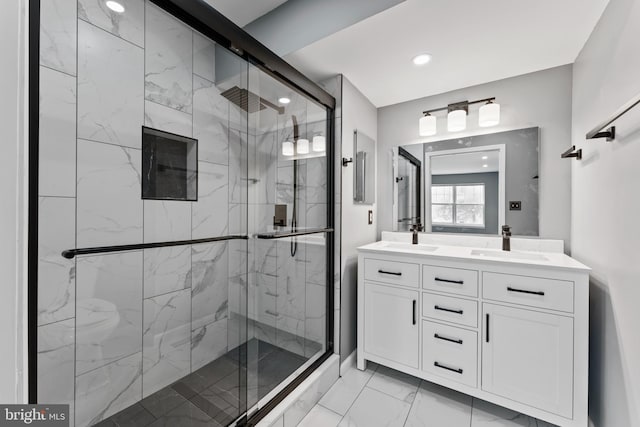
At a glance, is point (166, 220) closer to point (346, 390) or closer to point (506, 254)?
point (346, 390)

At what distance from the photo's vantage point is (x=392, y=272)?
6.20 feet

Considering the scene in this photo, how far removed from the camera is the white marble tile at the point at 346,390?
1.70m

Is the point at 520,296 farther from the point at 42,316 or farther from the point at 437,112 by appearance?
the point at 42,316

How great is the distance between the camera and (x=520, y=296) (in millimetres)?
1498

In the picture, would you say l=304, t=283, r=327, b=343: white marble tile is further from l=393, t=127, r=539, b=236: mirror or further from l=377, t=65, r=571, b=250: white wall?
l=377, t=65, r=571, b=250: white wall

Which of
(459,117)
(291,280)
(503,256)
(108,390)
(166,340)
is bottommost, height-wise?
(108,390)

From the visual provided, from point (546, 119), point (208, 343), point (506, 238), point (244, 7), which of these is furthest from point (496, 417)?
point (244, 7)

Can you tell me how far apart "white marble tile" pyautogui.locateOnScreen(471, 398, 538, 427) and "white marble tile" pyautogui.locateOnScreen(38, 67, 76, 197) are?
2.23 m

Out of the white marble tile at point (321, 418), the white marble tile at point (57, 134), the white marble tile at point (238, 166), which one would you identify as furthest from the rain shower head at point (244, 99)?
the white marble tile at point (321, 418)

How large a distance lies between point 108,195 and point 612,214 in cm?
219

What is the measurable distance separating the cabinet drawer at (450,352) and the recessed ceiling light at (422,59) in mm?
1720

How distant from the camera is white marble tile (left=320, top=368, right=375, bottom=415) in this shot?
170 centimetres

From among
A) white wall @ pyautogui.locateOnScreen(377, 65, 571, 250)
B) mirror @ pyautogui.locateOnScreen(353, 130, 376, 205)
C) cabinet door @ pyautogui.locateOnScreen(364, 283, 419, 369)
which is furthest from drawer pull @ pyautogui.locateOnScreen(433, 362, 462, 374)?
mirror @ pyautogui.locateOnScreen(353, 130, 376, 205)

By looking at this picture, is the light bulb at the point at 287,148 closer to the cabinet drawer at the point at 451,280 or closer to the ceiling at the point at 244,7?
the ceiling at the point at 244,7
